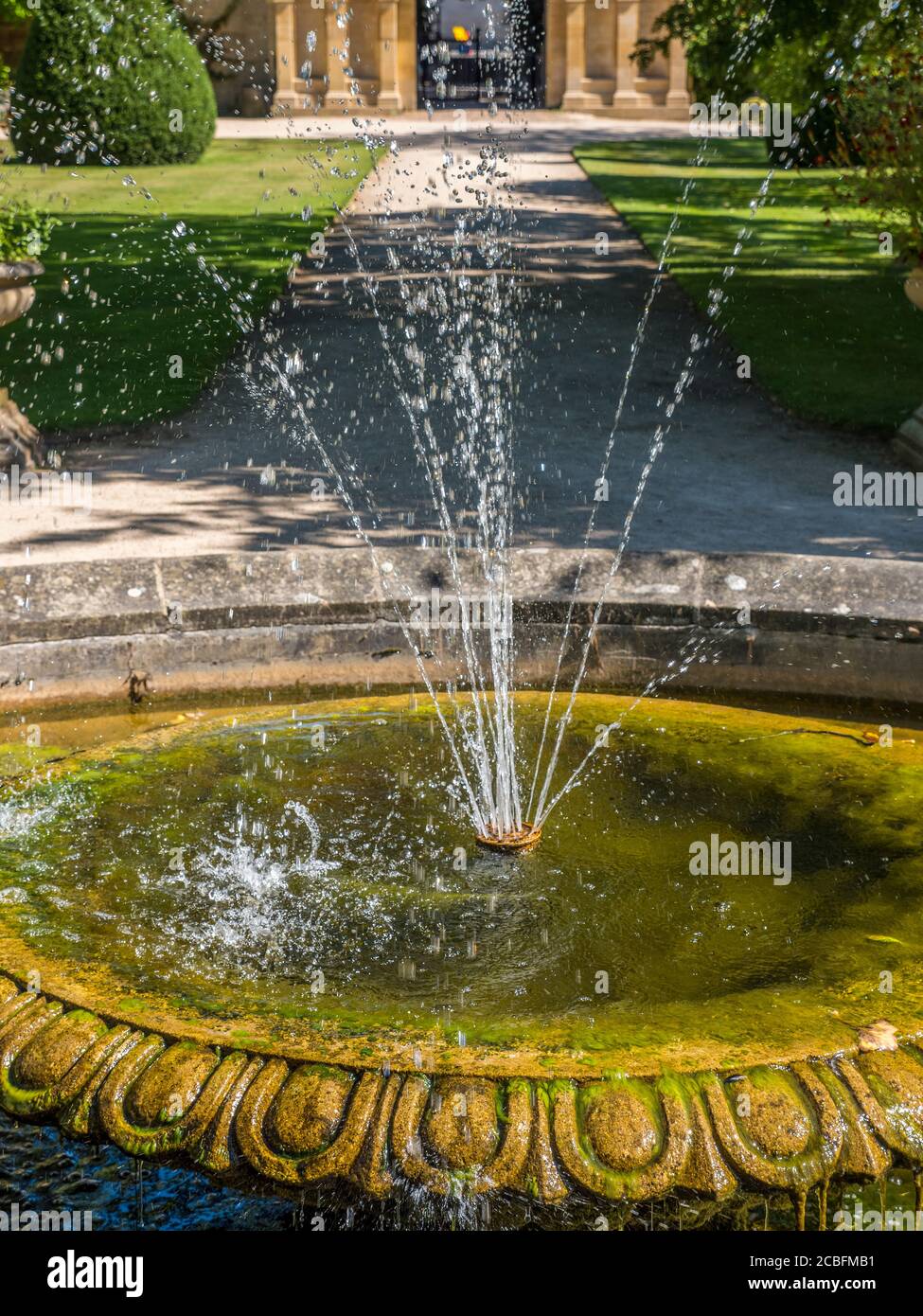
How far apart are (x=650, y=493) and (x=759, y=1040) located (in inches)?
187

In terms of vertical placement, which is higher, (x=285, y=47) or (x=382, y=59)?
(x=285, y=47)

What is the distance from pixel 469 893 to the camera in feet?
11.4

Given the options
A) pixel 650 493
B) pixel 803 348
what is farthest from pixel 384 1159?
pixel 803 348

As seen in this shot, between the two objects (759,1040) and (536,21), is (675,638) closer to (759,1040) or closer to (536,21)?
(759,1040)

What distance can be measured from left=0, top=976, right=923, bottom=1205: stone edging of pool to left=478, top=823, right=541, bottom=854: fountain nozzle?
3.87 ft

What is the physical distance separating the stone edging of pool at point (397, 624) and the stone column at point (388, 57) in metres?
23.5

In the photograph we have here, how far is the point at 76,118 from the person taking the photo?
742 inches

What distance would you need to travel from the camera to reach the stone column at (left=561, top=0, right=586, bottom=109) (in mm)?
26594

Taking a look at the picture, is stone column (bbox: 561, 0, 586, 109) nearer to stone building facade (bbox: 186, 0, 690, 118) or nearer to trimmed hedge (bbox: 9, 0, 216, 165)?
stone building facade (bbox: 186, 0, 690, 118)

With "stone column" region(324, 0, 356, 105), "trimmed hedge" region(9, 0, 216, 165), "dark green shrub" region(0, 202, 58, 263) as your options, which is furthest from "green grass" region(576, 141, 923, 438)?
"stone column" region(324, 0, 356, 105)

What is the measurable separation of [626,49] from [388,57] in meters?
3.95

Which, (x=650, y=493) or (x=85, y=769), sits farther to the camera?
(x=650, y=493)

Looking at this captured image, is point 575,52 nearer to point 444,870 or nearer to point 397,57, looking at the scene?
point 397,57

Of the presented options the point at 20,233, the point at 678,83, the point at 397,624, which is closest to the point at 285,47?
the point at 678,83
